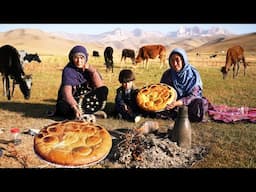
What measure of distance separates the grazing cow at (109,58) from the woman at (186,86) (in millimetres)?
962

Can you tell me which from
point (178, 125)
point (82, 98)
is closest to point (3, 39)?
point (82, 98)

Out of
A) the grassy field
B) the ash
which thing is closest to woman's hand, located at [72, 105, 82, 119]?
the grassy field

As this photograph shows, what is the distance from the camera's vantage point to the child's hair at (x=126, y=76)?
19.7ft

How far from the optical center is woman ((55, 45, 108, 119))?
19.2 ft

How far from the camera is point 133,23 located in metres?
5.88

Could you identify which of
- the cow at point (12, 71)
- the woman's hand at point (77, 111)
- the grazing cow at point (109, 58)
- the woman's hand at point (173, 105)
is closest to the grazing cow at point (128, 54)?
the grazing cow at point (109, 58)

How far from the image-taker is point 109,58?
641 centimetres

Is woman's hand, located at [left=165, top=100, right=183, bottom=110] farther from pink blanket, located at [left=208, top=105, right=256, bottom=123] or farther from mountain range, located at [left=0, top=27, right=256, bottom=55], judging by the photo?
mountain range, located at [left=0, top=27, right=256, bottom=55]

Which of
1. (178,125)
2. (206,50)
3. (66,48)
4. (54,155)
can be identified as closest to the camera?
(54,155)

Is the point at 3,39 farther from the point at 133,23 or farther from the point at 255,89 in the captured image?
the point at 255,89

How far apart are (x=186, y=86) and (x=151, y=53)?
2.74ft

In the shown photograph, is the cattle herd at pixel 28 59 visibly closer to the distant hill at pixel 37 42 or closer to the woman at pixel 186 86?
the distant hill at pixel 37 42

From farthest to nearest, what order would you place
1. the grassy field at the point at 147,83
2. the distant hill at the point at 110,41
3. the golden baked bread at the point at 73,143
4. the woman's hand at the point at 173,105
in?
the distant hill at the point at 110,41 → the woman's hand at the point at 173,105 → the grassy field at the point at 147,83 → the golden baked bread at the point at 73,143
